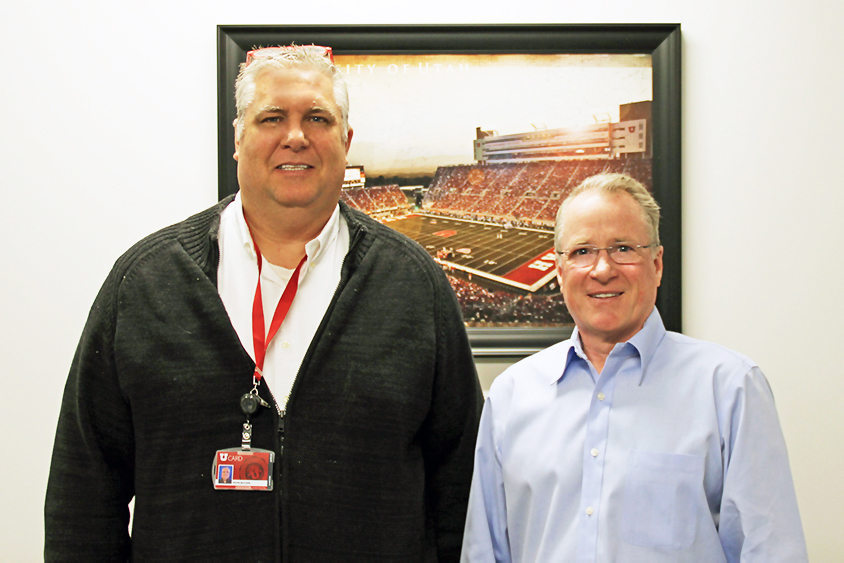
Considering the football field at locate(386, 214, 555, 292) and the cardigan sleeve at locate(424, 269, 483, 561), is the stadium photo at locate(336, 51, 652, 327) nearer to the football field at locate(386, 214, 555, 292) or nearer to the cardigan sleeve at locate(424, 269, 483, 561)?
the football field at locate(386, 214, 555, 292)

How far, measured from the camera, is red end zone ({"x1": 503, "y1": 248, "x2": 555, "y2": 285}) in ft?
7.07

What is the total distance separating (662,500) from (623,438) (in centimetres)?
13

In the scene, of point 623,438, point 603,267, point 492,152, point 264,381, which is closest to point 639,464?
point 623,438

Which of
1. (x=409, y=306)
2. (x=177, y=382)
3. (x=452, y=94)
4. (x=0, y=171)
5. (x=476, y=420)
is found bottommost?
(x=476, y=420)

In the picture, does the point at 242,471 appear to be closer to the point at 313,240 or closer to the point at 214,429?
→ the point at 214,429

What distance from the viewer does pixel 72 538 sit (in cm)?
122

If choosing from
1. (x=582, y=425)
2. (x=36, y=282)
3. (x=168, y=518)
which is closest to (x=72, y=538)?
(x=168, y=518)

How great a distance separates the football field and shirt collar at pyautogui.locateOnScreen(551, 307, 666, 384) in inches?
34.7

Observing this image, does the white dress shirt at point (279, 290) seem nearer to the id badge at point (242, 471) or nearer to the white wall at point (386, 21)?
the id badge at point (242, 471)

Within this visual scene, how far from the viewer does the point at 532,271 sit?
7.07 ft

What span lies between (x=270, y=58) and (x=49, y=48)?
4.54 feet

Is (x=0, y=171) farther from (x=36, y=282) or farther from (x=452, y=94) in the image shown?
(x=452, y=94)

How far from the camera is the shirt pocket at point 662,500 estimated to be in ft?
3.46

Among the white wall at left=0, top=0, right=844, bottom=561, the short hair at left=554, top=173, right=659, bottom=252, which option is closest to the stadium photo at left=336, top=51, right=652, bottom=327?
the white wall at left=0, top=0, right=844, bottom=561
